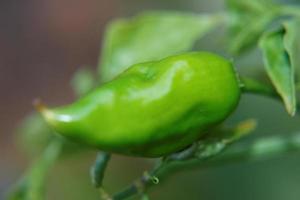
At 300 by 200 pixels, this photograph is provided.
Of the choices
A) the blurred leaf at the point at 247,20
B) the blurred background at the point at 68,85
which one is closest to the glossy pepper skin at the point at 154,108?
the blurred leaf at the point at 247,20

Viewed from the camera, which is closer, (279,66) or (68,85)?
(279,66)

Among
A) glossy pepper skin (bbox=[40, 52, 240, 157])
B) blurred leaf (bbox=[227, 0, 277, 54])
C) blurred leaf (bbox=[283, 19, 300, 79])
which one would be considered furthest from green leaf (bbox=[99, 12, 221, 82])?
glossy pepper skin (bbox=[40, 52, 240, 157])

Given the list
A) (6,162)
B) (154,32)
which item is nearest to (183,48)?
(154,32)

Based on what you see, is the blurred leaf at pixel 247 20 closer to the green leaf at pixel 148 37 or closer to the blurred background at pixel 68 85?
the green leaf at pixel 148 37

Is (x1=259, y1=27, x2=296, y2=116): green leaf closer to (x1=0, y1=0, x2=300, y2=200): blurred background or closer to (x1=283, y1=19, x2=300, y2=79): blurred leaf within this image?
(x1=283, y1=19, x2=300, y2=79): blurred leaf

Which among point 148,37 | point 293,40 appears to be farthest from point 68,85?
point 293,40

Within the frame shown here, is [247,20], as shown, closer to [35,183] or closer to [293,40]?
[293,40]

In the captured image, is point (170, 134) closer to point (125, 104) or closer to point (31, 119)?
point (125, 104)

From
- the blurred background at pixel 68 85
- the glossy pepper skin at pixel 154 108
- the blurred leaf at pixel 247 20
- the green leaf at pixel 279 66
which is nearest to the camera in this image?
the glossy pepper skin at pixel 154 108
